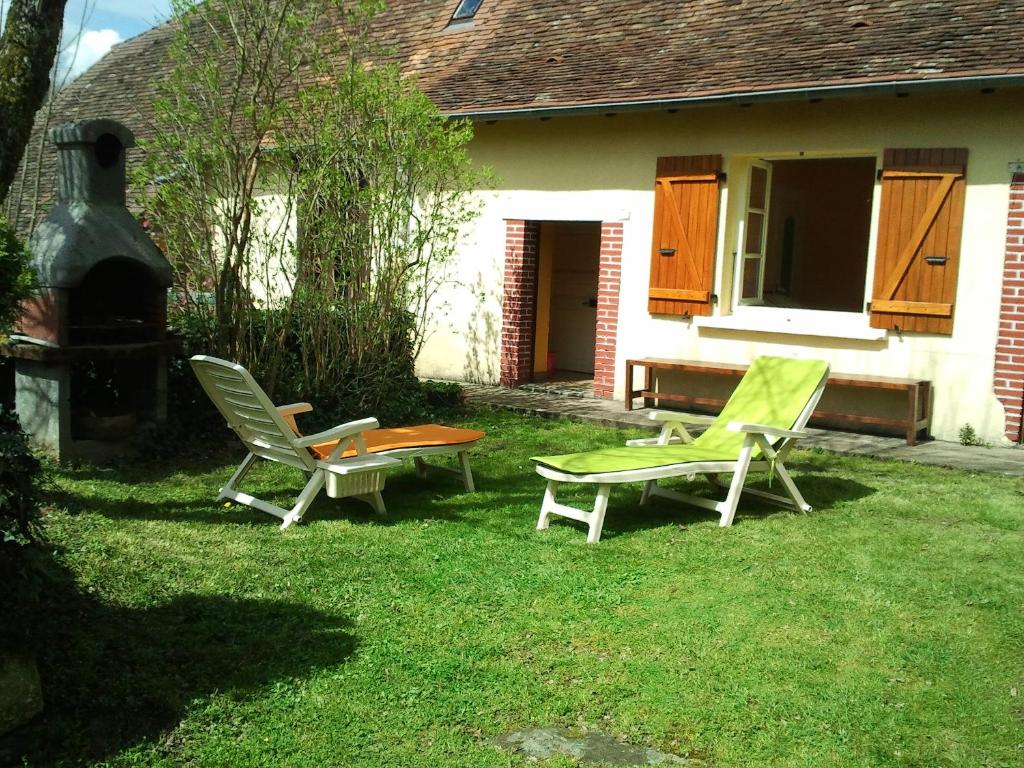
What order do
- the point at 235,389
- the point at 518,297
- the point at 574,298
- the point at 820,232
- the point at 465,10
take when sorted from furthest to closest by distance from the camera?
the point at 820,232 < the point at 574,298 < the point at 465,10 < the point at 518,297 < the point at 235,389

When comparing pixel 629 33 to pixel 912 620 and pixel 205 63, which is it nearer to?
pixel 205 63

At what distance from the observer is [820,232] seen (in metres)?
15.5

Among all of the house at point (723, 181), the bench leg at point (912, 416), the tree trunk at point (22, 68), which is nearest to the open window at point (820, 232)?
the house at point (723, 181)

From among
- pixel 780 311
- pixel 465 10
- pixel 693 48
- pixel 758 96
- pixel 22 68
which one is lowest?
pixel 780 311

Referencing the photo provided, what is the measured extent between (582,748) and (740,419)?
387 centimetres

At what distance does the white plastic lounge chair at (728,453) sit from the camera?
5.76 metres

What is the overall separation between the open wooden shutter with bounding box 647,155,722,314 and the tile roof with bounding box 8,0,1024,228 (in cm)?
86

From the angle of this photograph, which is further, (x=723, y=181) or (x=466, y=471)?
(x=723, y=181)

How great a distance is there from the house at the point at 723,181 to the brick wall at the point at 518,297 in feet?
0.12

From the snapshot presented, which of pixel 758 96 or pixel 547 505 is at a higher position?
pixel 758 96

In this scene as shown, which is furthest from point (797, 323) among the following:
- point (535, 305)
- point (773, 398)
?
point (535, 305)

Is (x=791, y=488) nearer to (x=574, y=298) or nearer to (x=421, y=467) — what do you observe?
(x=421, y=467)

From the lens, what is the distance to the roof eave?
8.08m

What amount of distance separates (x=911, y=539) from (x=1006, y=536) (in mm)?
613
